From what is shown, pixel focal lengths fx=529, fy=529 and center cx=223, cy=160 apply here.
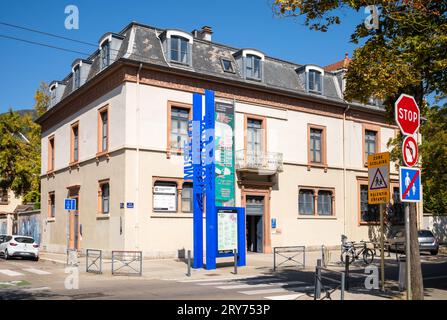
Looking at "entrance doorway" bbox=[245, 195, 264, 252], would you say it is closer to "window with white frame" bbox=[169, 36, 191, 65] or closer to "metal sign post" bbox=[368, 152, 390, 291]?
"window with white frame" bbox=[169, 36, 191, 65]

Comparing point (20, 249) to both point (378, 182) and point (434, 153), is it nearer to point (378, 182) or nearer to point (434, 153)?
point (378, 182)

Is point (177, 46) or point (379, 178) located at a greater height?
point (177, 46)

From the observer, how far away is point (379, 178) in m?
13.5

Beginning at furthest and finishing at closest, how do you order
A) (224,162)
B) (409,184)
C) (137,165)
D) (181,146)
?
(181,146), (137,165), (224,162), (409,184)

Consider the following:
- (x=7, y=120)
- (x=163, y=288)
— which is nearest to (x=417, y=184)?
(x=163, y=288)

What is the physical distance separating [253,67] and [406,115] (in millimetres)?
22125

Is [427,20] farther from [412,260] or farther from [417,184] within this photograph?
[412,260]

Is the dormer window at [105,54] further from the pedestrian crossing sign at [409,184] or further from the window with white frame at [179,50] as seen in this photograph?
the pedestrian crossing sign at [409,184]

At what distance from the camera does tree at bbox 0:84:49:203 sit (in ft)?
152

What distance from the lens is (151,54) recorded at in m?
27.5

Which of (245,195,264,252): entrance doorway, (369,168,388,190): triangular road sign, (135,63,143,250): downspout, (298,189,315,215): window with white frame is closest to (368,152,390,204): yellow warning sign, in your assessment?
(369,168,388,190): triangular road sign

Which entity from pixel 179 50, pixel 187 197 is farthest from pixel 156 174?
pixel 179 50

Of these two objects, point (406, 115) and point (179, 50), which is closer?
point (406, 115)

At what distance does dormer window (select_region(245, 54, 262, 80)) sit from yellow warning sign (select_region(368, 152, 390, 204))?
18016 millimetres
